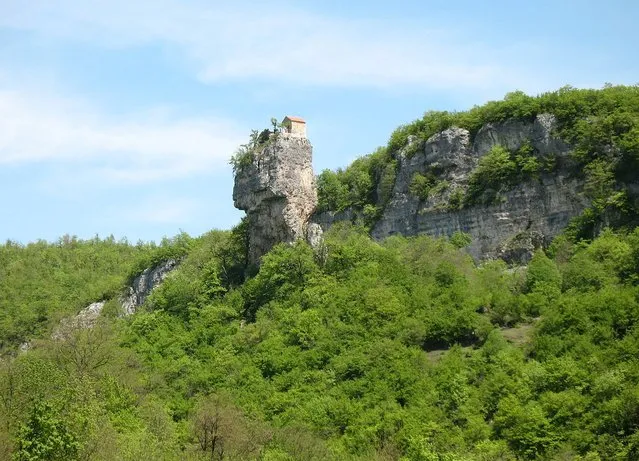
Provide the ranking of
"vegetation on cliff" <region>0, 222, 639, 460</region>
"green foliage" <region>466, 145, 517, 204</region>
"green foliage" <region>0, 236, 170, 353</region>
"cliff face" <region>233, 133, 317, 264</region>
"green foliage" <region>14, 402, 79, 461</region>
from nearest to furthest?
1. "green foliage" <region>14, 402, 79, 461</region>
2. "vegetation on cliff" <region>0, 222, 639, 460</region>
3. "green foliage" <region>466, 145, 517, 204</region>
4. "cliff face" <region>233, 133, 317, 264</region>
5. "green foliage" <region>0, 236, 170, 353</region>

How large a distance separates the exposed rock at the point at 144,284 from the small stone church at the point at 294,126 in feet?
42.3

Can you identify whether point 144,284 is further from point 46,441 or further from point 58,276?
point 46,441

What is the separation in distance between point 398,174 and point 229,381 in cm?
1707

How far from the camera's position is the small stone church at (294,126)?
2618 inches

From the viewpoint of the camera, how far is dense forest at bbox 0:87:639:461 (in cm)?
4234

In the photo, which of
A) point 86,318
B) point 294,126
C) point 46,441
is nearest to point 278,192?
point 294,126

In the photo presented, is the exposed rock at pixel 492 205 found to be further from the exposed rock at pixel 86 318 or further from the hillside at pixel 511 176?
the exposed rock at pixel 86 318

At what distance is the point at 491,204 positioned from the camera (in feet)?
198

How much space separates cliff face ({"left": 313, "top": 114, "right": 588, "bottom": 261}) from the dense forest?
787 millimetres

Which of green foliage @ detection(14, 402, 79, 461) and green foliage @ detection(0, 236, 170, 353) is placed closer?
green foliage @ detection(14, 402, 79, 461)

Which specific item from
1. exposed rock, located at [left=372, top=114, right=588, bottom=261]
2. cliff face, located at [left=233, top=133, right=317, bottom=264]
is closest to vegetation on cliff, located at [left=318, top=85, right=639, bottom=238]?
exposed rock, located at [left=372, top=114, right=588, bottom=261]

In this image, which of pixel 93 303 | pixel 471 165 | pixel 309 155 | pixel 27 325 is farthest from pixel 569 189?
pixel 27 325

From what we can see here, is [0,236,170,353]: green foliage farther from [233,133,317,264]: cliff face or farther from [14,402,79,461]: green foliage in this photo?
[14,402,79,461]: green foliage

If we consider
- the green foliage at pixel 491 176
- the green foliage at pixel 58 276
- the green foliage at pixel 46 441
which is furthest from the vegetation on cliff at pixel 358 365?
the green foliage at pixel 58 276
